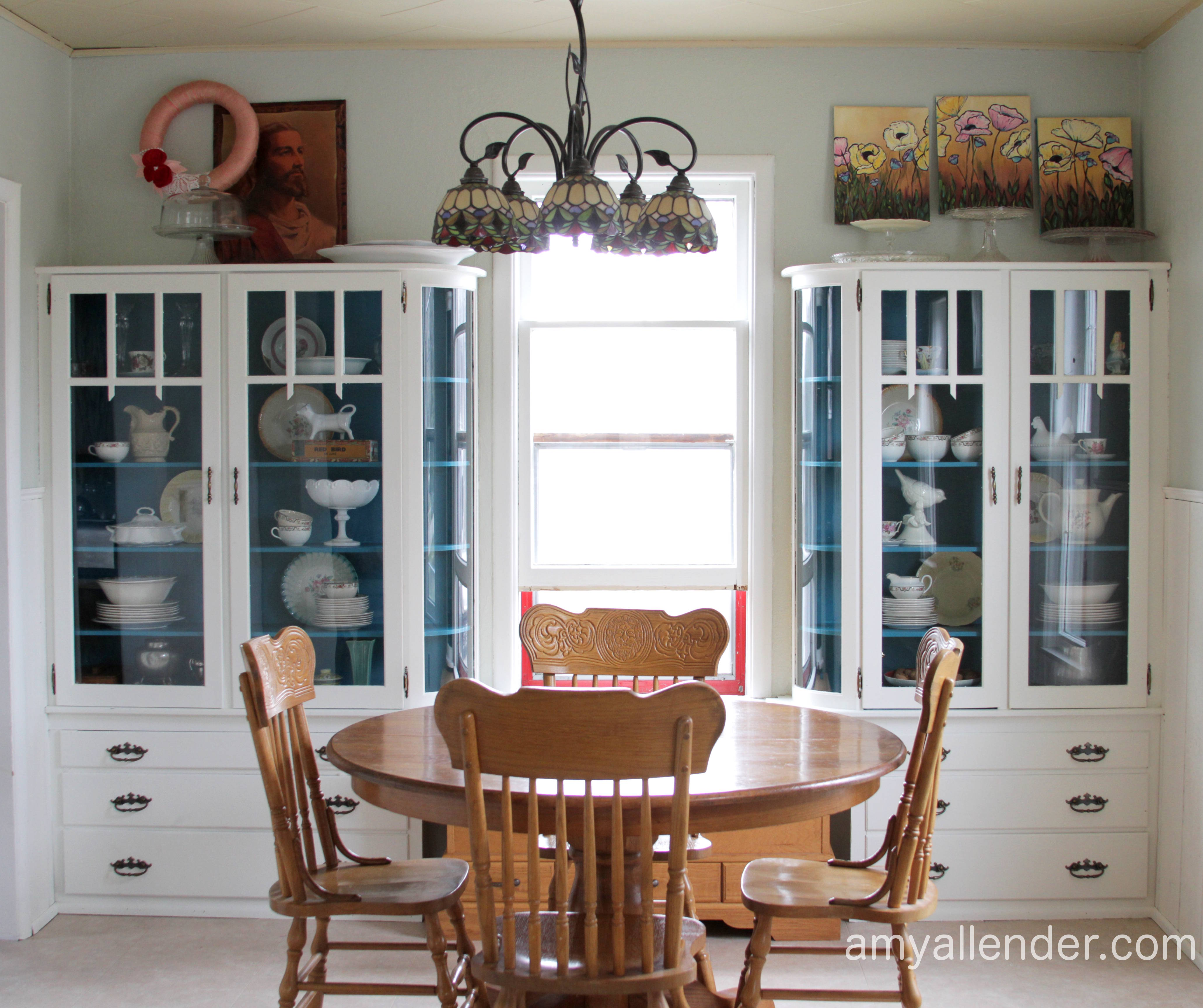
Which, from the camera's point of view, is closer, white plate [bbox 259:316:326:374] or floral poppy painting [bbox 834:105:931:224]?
white plate [bbox 259:316:326:374]

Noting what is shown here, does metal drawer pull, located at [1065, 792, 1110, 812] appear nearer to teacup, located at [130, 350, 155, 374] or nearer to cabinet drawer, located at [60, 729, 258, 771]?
cabinet drawer, located at [60, 729, 258, 771]

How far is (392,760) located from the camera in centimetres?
204

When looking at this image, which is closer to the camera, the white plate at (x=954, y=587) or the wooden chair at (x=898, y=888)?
the wooden chair at (x=898, y=888)

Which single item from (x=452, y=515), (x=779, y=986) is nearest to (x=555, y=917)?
(x=779, y=986)

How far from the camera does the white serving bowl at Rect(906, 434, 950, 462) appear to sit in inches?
124

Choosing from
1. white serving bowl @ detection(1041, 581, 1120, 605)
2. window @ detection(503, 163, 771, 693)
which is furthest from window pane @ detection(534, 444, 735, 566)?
white serving bowl @ detection(1041, 581, 1120, 605)

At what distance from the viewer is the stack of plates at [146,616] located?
10.5 ft

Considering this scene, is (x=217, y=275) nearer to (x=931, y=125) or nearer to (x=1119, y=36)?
(x=931, y=125)

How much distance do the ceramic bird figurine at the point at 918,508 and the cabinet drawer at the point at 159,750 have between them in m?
2.12

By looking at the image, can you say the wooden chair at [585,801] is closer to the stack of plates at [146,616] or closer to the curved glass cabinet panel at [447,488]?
the curved glass cabinet panel at [447,488]

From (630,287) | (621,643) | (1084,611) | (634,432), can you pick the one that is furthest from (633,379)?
(1084,611)

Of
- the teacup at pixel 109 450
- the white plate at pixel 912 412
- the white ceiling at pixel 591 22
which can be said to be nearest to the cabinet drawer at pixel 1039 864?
the white plate at pixel 912 412

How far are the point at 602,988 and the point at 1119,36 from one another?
125 inches

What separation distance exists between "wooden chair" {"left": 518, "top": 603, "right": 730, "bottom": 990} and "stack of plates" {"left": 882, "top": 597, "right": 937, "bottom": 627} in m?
0.67
